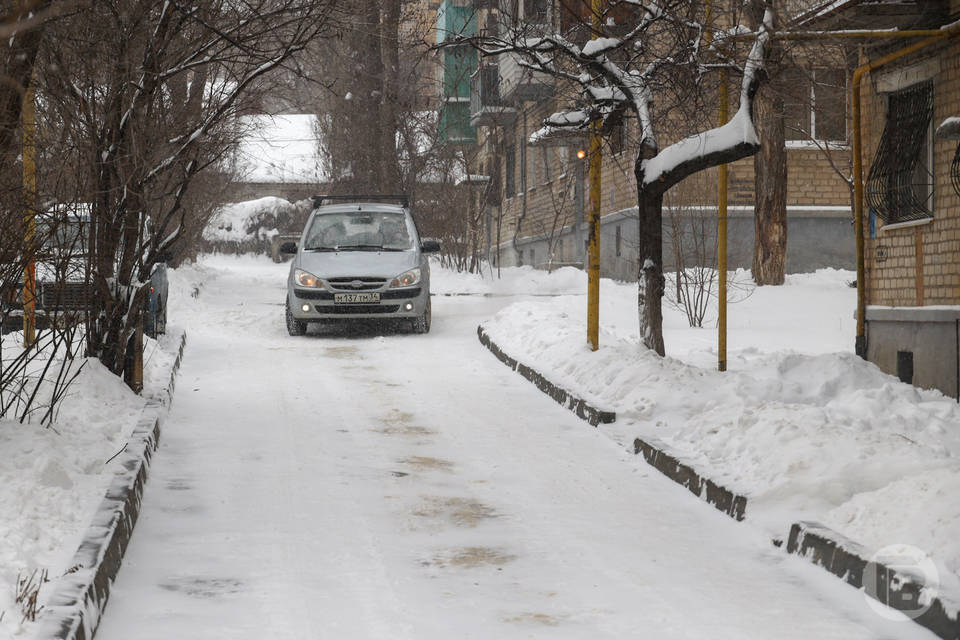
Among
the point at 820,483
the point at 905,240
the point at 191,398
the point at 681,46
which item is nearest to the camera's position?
the point at 820,483

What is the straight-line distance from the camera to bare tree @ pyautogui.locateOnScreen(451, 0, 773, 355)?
1045cm

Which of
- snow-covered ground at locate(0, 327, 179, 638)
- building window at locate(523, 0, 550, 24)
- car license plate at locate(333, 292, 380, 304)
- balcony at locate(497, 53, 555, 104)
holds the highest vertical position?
balcony at locate(497, 53, 555, 104)

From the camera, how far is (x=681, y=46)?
1059 centimetres

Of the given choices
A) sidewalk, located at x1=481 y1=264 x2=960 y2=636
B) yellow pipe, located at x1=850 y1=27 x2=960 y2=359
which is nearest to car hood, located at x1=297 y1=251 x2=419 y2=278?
sidewalk, located at x1=481 y1=264 x2=960 y2=636

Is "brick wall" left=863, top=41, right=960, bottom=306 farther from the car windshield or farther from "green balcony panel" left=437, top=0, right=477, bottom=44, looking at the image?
the car windshield

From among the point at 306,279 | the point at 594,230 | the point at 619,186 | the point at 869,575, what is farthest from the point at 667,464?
the point at 619,186

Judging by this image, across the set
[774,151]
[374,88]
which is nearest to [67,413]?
[774,151]

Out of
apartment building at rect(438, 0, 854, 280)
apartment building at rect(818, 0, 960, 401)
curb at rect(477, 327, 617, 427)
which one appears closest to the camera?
curb at rect(477, 327, 617, 427)

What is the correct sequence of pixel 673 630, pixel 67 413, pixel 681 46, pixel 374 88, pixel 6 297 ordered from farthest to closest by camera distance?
1. pixel 374 88
2. pixel 681 46
3. pixel 67 413
4. pixel 6 297
5. pixel 673 630

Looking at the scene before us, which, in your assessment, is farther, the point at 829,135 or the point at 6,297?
the point at 829,135

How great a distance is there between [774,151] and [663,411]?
47.9ft

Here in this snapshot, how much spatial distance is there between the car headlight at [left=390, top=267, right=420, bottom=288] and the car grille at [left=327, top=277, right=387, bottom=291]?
19cm

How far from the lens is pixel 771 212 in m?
23.2

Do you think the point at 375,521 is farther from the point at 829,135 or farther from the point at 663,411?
the point at 829,135
